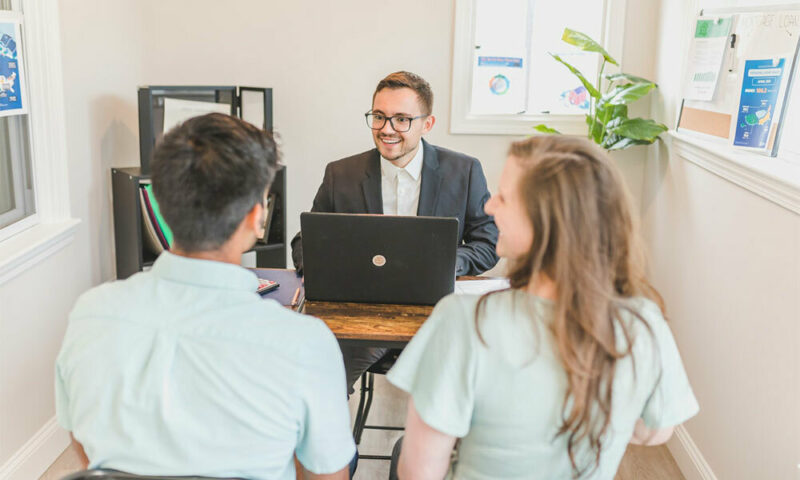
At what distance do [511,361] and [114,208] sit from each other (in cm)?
263

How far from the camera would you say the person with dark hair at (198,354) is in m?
1.15

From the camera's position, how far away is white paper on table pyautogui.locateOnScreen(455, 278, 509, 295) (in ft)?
7.11

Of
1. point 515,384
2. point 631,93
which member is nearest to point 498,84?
point 631,93

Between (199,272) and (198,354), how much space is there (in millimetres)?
131

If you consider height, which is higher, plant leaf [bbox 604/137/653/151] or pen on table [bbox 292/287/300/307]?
plant leaf [bbox 604/137/653/151]

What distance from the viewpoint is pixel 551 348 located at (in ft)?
3.89

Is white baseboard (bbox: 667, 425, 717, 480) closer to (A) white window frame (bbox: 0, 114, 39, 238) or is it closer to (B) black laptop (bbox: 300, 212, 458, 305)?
(B) black laptop (bbox: 300, 212, 458, 305)

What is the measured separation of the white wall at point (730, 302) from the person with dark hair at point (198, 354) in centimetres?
136

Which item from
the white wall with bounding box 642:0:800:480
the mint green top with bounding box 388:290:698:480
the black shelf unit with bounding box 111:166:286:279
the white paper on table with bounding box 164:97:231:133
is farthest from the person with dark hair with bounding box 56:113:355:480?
the white paper on table with bounding box 164:97:231:133

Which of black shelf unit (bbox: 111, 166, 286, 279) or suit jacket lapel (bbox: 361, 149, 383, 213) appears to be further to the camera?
black shelf unit (bbox: 111, 166, 286, 279)

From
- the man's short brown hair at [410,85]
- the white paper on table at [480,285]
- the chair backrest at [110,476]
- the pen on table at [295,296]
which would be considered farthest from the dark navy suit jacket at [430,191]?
the chair backrest at [110,476]

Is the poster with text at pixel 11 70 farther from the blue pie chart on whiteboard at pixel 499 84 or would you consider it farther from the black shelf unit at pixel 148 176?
the blue pie chart on whiteboard at pixel 499 84

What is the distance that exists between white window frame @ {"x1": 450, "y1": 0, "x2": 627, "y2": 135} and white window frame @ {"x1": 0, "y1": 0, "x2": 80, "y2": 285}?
1.83 meters

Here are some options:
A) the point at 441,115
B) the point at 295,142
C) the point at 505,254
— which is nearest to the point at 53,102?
the point at 295,142
